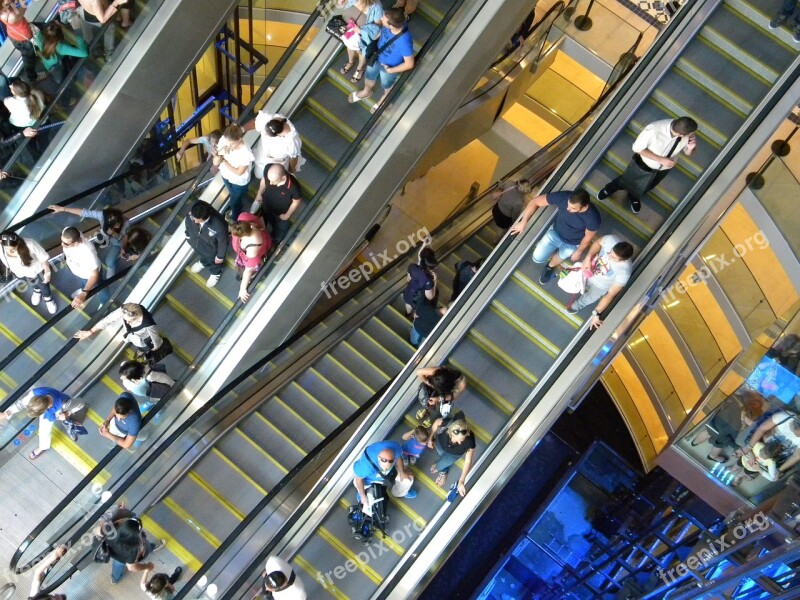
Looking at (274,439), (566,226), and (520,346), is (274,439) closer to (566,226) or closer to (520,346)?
(520,346)

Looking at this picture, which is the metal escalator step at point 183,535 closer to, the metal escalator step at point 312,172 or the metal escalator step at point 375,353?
the metal escalator step at point 375,353

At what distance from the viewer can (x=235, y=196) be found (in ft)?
30.7

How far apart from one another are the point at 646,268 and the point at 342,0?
4.44 metres

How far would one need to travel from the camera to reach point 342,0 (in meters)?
9.66

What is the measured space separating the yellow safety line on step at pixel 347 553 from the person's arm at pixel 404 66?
505 centimetres

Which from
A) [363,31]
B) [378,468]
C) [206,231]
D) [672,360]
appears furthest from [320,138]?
[672,360]

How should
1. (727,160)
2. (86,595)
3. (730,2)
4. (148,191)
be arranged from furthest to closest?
(148,191), (730,2), (727,160), (86,595)

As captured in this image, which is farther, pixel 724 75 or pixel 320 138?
pixel 320 138

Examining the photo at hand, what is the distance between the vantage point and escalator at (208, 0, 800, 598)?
9172 mm

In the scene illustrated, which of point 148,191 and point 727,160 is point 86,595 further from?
point 727,160

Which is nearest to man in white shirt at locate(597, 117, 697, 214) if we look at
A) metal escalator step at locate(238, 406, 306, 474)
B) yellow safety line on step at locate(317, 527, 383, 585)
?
metal escalator step at locate(238, 406, 306, 474)

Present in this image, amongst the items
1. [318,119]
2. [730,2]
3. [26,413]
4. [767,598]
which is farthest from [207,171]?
[767,598]

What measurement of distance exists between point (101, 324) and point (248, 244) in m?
1.85

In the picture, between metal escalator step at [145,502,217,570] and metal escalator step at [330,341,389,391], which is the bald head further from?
metal escalator step at [145,502,217,570]
